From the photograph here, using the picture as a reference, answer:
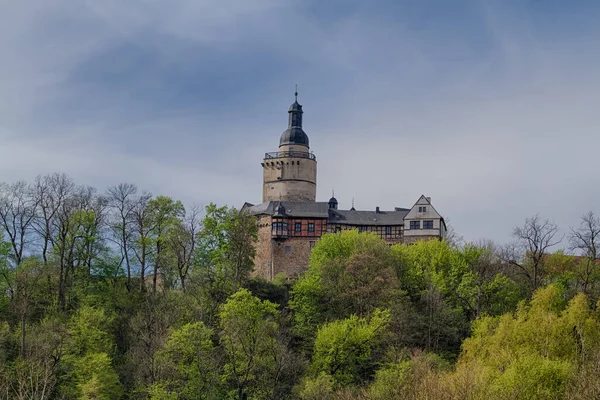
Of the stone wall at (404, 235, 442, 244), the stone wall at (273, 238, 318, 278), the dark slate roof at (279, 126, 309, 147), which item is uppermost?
the dark slate roof at (279, 126, 309, 147)

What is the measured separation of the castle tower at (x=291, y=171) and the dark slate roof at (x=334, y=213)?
5897mm

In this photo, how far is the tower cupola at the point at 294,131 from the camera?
68500 mm

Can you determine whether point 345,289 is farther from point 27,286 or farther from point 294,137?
point 294,137

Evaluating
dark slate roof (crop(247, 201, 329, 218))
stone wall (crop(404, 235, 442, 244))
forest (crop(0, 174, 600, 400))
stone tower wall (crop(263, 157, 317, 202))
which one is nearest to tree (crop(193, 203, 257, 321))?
forest (crop(0, 174, 600, 400))

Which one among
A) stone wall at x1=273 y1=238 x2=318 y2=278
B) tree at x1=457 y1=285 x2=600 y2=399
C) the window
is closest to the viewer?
tree at x1=457 y1=285 x2=600 y2=399

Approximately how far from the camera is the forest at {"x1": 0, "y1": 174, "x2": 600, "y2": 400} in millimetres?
33500

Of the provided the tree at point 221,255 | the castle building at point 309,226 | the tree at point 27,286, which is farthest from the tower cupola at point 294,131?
the tree at point 27,286

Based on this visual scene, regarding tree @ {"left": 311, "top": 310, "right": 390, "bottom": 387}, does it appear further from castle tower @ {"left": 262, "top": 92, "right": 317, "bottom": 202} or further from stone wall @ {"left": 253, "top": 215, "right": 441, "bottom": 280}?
castle tower @ {"left": 262, "top": 92, "right": 317, "bottom": 202}

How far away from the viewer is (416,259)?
161ft

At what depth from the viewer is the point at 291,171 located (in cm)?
6681

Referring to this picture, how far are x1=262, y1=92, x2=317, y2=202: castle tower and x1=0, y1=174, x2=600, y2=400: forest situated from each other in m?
15.4

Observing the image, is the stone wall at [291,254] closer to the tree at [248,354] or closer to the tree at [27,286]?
the tree at [248,354]

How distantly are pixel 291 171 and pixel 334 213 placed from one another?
28.4ft

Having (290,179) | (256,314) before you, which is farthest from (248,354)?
(290,179)
